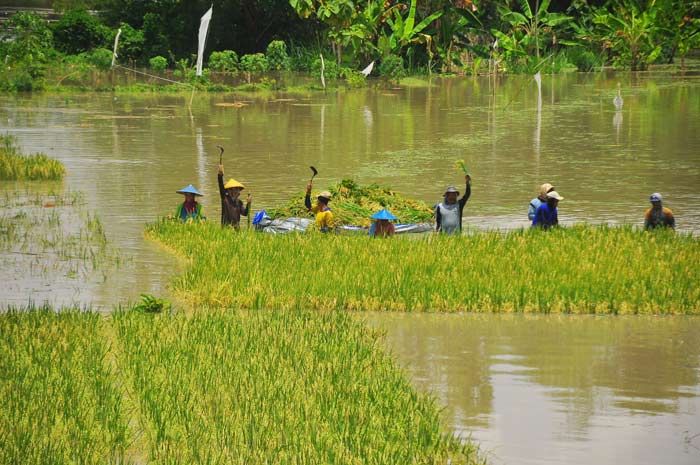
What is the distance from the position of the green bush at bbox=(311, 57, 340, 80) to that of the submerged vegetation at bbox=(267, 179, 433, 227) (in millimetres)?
24341

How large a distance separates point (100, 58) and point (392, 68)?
31.2 ft

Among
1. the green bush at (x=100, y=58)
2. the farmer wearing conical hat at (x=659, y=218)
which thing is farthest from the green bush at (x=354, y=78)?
the farmer wearing conical hat at (x=659, y=218)

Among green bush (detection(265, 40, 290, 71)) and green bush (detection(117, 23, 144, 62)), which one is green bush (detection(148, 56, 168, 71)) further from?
green bush (detection(265, 40, 290, 71))

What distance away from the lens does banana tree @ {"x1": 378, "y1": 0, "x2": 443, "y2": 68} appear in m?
40.7

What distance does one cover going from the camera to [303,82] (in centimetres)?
3891

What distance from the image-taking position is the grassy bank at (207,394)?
664 cm

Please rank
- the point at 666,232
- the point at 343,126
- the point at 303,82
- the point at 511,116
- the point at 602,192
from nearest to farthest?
the point at 666,232
the point at 602,192
the point at 343,126
the point at 511,116
the point at 303,82

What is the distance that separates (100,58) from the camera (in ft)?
124

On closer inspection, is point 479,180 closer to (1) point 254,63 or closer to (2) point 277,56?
(1) point 254,63

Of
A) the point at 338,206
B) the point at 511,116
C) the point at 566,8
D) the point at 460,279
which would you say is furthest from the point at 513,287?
the point at 566,8

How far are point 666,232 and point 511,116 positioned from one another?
17088 millimetres

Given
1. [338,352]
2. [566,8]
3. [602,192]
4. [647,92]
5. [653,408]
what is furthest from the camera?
[566,8]

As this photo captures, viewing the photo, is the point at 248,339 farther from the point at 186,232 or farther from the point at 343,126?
the point at 343,126

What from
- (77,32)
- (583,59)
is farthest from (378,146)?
(583,59)
